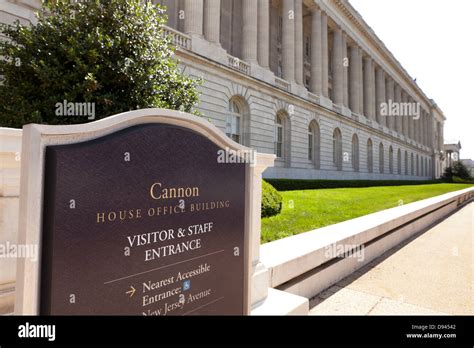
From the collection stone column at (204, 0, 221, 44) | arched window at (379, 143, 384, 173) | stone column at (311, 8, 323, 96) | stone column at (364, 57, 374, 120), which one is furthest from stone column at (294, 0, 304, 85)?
arched window at (379, 143, 384, 173)

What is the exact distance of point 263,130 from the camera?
24.4m

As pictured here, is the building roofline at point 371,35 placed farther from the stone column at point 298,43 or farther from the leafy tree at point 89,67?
the leafy tree at point 89,67

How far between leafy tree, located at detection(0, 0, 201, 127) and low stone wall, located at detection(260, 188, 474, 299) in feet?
12.4

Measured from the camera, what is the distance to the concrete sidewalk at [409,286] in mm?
4086

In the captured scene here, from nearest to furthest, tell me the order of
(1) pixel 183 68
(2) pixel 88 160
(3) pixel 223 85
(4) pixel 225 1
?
(2) pixel 88 160 → (1) pixel 183 68 → (3) pixel 223 85 → (4) pixel 225 1

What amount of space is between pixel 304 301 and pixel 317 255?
1112 millimetres

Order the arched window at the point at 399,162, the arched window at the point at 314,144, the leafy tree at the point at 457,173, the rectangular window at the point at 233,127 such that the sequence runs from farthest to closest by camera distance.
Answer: the leafy tree at the point at 457,173, the arched window at the point at 399,162, the arched window at the point at 314,144, the rectangular window at the point at 233,127

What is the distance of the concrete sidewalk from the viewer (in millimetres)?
4086

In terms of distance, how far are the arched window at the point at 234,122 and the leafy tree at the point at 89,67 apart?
52.1 feet

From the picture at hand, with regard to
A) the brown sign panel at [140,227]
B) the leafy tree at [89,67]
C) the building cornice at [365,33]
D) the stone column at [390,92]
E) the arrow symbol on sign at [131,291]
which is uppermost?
the building cornice at [365,33]

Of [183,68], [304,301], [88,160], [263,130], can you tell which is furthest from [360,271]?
[263,130]

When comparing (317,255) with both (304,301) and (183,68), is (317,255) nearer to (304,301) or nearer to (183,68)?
(304,301)
